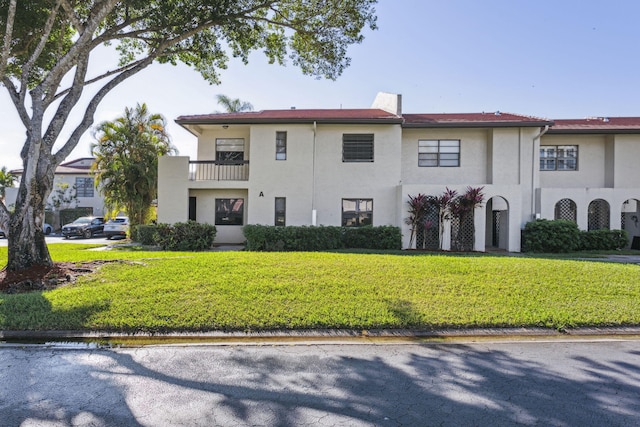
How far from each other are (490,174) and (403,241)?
5.35 metres

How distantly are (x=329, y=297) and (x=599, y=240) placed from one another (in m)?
14.3

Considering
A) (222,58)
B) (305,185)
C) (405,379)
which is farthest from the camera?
(305,185)

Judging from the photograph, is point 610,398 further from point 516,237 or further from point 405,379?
point 516,237

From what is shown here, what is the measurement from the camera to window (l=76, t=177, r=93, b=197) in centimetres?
3694

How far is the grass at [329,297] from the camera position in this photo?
19.1ft

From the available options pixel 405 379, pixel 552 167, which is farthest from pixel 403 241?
pixel 405 379

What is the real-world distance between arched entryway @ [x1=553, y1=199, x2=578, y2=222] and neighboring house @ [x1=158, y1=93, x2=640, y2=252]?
0.04m

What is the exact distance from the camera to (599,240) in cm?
1542

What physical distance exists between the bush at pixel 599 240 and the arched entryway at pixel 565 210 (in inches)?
57.8

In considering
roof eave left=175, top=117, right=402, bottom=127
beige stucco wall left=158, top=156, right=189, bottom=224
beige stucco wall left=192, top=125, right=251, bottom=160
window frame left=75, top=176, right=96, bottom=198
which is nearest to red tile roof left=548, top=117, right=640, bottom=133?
roof eave left=175, top=117, right=402, bottom=127

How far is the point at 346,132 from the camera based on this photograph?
17.0 meters

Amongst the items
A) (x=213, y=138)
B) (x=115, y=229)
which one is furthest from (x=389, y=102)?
(x=115, y=229)

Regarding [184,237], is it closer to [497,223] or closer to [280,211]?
[280,211]

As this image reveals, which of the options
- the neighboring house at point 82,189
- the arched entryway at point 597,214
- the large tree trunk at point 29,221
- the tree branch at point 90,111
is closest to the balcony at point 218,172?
the tree branch at point 90,111
